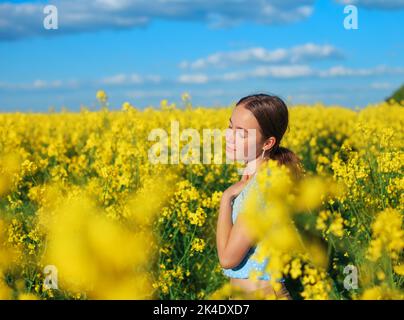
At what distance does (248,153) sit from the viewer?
7.98ft

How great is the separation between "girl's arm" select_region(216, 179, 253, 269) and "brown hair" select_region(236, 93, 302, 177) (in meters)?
0.23

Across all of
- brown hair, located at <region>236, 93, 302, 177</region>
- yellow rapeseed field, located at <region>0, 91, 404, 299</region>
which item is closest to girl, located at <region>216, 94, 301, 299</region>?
brown hair, located at <region>236, 93, 302, 177</region>

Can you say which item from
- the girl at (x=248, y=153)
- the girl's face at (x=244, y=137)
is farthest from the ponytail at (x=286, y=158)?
the girl's face at (x=244, y=137)

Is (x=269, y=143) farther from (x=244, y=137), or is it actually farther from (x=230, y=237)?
(x=230, y=237)

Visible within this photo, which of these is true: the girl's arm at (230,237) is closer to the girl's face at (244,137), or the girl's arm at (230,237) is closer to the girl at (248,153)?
the girl at (248,153)

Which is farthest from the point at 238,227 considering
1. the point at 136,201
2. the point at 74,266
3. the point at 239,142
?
the point at 74,266

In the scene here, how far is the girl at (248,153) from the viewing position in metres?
2.35

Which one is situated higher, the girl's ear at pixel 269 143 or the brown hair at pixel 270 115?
the brown hair at pixel 270 115

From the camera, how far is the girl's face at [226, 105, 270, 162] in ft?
7.91

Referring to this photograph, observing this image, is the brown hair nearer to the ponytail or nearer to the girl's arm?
the ponytail

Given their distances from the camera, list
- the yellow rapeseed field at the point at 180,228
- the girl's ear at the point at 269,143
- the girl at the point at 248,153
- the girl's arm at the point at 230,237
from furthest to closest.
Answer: the girl's ear at the point at 269,143 < the girl at the point at 248,153 < the girl's arm at the point at 230,237 < the yellow rapeseed field at the point at 180,228

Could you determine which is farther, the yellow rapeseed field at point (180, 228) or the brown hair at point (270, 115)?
the brown hair at point (270, 115)

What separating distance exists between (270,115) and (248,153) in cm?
19
